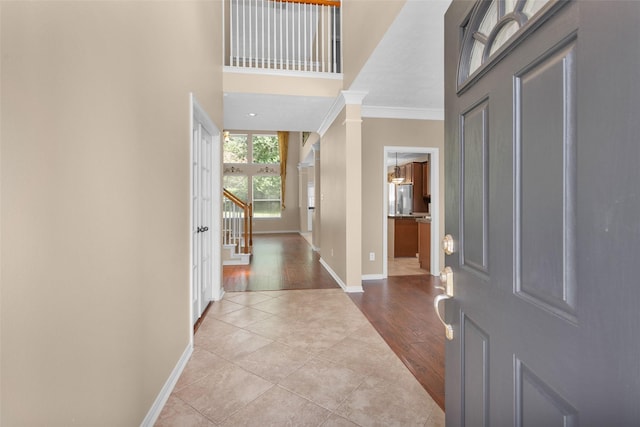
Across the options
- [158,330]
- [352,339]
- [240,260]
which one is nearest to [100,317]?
[158,330]

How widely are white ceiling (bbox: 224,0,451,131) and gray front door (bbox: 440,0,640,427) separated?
5.74ft

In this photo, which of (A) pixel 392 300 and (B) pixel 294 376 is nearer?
(B) pixel 294 376

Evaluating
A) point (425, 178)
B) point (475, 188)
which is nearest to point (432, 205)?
point (425, 178)

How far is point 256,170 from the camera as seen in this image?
1185 cm

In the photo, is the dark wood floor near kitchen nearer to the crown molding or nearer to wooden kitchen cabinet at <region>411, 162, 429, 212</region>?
the crown molding

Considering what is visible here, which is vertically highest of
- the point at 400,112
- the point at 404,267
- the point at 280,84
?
the point at 280,84

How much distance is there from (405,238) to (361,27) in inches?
172

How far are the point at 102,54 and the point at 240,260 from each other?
5169mm

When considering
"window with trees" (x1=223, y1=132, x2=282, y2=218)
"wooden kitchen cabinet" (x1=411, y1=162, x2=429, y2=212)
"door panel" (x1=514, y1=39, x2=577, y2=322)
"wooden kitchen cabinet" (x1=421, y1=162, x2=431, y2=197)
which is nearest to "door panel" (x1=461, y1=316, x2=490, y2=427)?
"door panel" (x1=514, y1=39, x2=577, y2=322)

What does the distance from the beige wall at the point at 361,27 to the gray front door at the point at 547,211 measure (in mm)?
1903

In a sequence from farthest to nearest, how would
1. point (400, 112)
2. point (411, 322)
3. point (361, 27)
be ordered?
point (400, 112) → point (361, 27) → point (411, 322)

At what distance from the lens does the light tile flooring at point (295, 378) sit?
1.74 metres

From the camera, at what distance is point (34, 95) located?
0.91 m

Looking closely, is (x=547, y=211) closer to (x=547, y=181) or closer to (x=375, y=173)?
(x=547, y=181)
